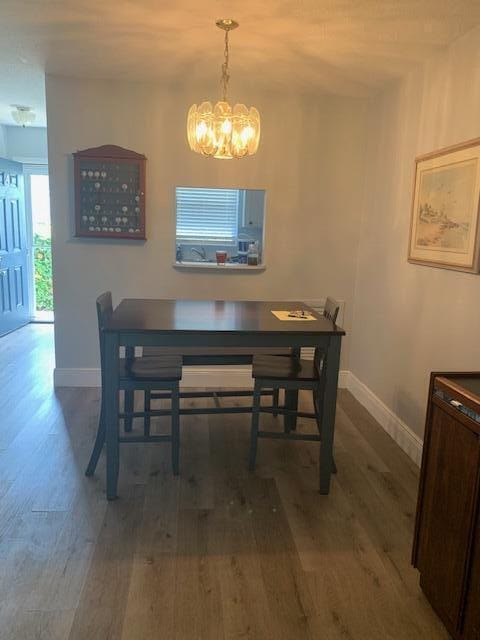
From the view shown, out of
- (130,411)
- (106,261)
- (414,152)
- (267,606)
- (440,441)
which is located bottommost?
(267,606)

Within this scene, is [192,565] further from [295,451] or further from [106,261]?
[106,261]

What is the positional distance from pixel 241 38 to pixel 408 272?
1.71 metres

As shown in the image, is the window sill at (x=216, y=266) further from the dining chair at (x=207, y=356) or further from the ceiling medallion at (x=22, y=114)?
the ceiling medallion at (x=22, y=114)

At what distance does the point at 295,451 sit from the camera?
120 inches

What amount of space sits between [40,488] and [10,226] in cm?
422

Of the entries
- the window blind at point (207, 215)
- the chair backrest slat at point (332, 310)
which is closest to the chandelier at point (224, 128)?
the chair backrest slat at point (332, 310)

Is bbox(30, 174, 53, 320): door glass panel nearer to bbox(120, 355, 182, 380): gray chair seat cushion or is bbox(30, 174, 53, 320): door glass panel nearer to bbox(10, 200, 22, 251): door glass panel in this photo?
bbox(10, 200, 22, 251): door glass panel

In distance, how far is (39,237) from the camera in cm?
657

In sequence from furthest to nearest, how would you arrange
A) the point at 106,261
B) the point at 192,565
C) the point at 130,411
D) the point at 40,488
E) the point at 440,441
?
the point at 106,261 < the point at 130,411 < the point at 40,488 < the point at 192,565 < the point at 440,441

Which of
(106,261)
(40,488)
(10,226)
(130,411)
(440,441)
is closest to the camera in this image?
(440,441)

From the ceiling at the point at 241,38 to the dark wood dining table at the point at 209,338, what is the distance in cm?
154

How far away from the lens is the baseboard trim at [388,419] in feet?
9.70

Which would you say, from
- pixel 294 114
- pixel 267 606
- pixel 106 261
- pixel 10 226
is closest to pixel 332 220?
pixel 294 114

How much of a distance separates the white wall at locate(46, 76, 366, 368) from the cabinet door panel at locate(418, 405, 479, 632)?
2516mm
